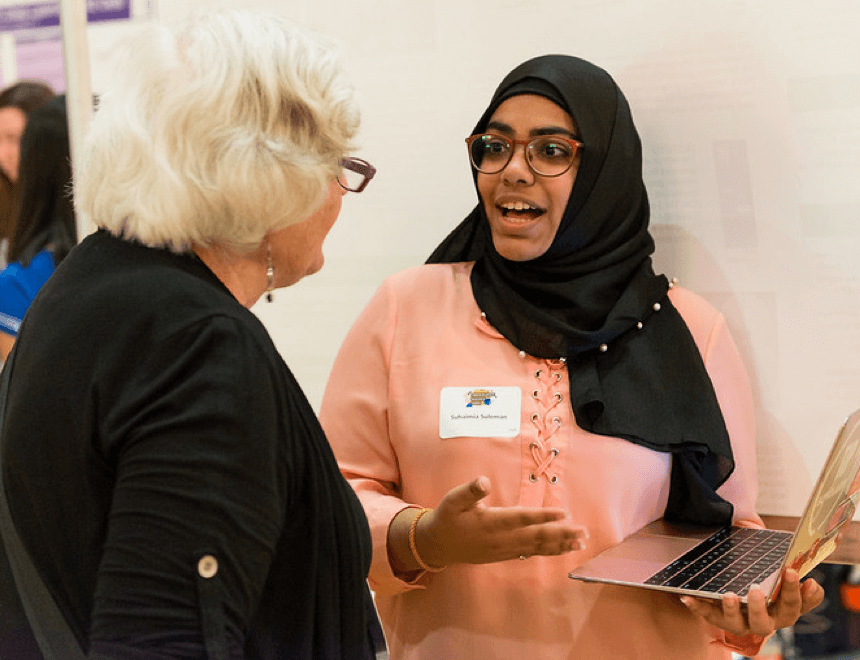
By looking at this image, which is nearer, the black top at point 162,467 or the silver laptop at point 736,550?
the black top at point 162,467

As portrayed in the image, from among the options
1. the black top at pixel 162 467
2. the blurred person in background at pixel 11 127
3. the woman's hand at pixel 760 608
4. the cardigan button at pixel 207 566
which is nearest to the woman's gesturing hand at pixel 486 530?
the woman's hand at pixel 760 608

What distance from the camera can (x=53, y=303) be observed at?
3.55 feet

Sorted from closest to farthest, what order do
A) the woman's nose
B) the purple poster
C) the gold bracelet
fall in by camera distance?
the gold bracelet → the woman's nose → the purple poster

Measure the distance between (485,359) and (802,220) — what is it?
69 centimetres

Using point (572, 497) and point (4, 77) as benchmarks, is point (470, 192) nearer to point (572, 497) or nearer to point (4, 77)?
point (572, 497)

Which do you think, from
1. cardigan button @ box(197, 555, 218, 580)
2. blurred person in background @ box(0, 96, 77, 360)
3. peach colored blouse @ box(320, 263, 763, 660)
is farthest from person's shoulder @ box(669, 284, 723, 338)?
blurred person in background @ box(0, 96, 77, 360)

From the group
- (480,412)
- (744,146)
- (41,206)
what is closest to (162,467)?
(480,412)

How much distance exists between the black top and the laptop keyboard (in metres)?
0.61

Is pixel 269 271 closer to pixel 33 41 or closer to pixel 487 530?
pixel 487 530

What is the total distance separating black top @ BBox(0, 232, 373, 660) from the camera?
964 millimetres

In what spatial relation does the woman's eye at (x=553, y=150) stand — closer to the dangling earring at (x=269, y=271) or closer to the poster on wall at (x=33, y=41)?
the dangling earring at (x=269, y=271)

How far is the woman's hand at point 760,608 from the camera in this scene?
4.80 feet

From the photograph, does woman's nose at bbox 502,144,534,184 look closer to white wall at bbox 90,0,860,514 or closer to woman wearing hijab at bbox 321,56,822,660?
woman wearing hijab at bbox 321,56,822,660

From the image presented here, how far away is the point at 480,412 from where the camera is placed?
174 cm
